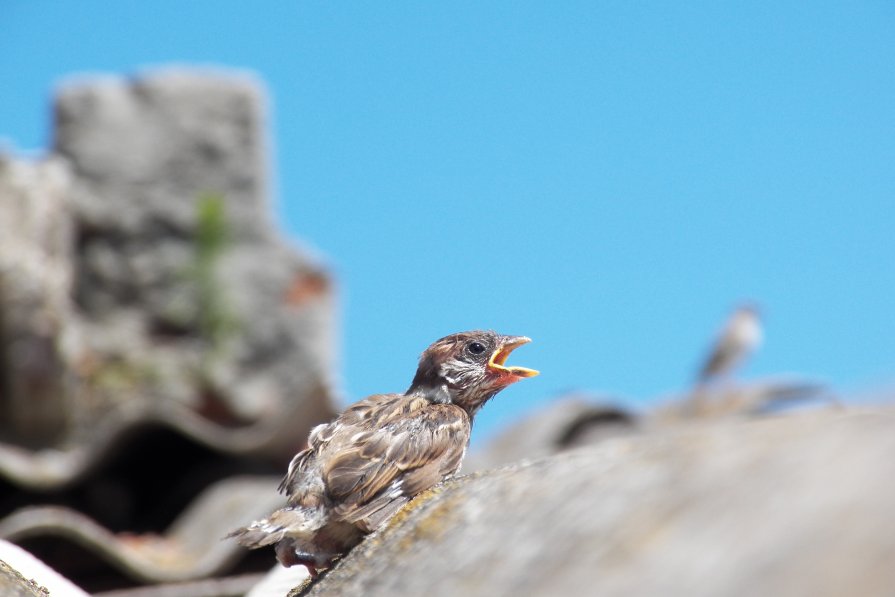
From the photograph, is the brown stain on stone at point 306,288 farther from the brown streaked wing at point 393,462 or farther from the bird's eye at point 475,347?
the brown streaked wing at point 393,462

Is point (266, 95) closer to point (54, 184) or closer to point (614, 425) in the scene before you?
point (54, 184)

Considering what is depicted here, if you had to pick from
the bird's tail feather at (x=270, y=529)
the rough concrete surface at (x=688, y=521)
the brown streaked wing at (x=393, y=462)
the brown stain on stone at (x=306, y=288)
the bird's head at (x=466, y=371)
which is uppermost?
the brown stain on stone at (x=306, y=288)

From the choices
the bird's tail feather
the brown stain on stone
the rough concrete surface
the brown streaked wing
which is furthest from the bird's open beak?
the brown stain on stone

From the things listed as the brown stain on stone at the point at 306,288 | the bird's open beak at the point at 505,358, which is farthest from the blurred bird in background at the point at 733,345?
the bird's open beak at the point at 505,358

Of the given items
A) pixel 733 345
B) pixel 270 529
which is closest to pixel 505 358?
pixel 270 529

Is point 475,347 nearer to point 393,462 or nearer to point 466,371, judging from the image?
point 466,371
